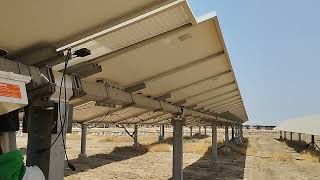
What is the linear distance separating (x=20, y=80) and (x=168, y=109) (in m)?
7.81

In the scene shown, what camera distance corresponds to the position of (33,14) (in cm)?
368

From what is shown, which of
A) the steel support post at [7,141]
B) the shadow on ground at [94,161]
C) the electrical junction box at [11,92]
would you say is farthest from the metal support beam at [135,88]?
the shadow on ground at [94,161]

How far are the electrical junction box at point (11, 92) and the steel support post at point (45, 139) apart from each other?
53.4 inches

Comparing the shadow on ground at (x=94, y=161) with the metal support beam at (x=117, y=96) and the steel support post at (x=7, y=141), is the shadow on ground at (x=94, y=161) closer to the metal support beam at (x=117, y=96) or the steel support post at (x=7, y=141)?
the metal support beam at (x=117, y=96)

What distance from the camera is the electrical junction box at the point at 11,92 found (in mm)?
3332

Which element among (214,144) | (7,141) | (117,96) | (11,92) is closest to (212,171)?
(214,144)

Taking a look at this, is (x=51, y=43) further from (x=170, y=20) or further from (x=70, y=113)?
(x=170, y=20)

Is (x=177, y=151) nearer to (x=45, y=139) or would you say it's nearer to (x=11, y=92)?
(x=45, y=139)

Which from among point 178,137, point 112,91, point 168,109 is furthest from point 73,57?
point 178,137


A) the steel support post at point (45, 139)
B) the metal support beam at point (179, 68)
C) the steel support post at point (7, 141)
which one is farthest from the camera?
the metal support beam at point (179, 68)

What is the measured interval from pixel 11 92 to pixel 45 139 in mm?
1665

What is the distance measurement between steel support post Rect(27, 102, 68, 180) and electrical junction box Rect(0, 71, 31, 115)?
53.4 inches

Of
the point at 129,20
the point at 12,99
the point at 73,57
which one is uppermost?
the point at 129,20

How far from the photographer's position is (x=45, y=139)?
16.3 ft
